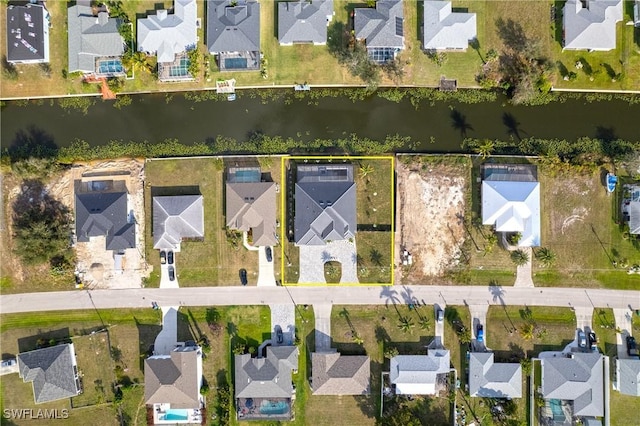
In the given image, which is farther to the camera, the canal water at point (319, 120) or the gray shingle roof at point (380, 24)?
the canal water at point (319, 120)

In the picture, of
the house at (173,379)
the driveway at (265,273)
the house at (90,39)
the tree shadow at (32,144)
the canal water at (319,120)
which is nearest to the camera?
the house at (173,379)

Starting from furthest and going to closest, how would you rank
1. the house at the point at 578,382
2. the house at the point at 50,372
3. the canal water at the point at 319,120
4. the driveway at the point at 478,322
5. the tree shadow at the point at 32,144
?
the tree shadow at the point at 32,144 < the canal water at the point at 319,120 < the driveway at the point at 478,322 < the house at the point at 50,372 < the house at the point at 578,382

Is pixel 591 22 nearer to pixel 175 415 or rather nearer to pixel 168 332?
pixel 168 332

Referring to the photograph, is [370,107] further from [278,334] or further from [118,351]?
[118,351]

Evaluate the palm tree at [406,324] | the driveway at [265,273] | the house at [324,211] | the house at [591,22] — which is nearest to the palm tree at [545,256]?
the palm tree at [406,324]

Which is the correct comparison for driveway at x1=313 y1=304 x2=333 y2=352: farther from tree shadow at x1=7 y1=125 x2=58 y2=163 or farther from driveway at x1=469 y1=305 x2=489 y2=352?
tree shadow at x1=7 y1=125 x2=58 y2=163

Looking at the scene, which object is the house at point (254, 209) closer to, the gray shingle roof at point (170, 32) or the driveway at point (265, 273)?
the driveway at point (265, 273)

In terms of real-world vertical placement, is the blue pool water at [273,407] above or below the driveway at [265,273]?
below
